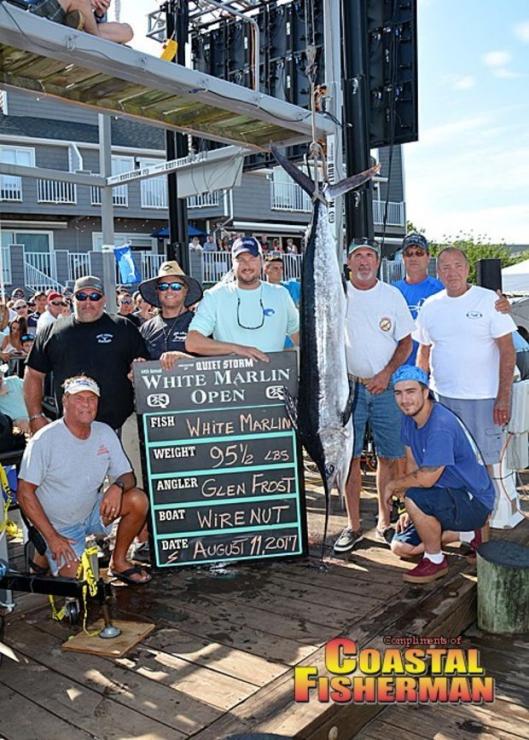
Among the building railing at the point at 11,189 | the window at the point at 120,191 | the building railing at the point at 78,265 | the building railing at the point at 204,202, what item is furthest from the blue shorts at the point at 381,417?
the building railing at the point at 204,202

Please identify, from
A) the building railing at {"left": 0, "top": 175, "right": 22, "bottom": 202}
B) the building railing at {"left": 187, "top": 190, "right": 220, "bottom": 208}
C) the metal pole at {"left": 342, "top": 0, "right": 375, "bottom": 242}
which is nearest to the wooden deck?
the metal pole at {"left": 342, "top": 0, "right": 375, "bottom": 242}

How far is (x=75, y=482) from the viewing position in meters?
3.29

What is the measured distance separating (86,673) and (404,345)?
2.35 meters

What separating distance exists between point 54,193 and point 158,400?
18.0 meters

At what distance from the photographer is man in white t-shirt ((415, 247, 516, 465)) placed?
393 cm

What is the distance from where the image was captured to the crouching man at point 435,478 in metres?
3.47

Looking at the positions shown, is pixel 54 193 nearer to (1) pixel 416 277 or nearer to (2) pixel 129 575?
(1) pixel 416 277

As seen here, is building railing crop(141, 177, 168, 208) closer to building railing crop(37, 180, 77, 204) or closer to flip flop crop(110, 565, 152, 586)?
building railing crop(37, 180, 77, 204)

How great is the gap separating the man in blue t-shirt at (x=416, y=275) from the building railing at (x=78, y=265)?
15.1m

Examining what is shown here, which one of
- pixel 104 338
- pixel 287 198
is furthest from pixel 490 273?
pixel 287 198

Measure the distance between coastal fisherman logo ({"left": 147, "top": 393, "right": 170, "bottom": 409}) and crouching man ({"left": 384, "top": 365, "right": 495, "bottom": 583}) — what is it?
1.23m

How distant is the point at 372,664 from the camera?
8.82 feet

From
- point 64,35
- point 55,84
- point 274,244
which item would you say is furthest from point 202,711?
point 274,244

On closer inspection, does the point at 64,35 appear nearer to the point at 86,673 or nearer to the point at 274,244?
the point at 86,673
